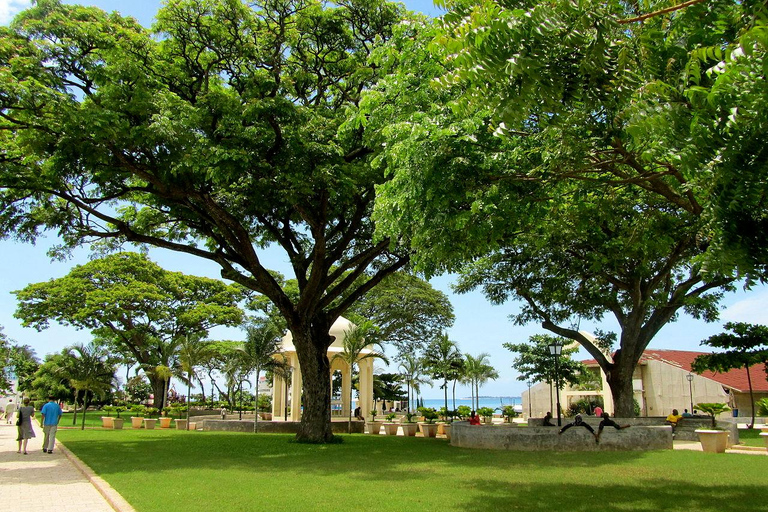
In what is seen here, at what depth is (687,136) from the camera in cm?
534

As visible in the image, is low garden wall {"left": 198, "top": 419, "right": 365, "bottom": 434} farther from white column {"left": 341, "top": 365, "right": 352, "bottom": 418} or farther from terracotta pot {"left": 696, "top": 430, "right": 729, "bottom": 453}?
terracotta pot {"left": 696, "top": 430, "right": 729, "bottom": 453}

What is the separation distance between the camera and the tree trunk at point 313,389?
781 inches

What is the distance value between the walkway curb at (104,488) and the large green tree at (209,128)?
277 inches

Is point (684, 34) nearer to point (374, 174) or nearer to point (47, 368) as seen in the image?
point (374, 174)

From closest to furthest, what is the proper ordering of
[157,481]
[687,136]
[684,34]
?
1. [687,136]
2. [684,34]
3. [157,481]

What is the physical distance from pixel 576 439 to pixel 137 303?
30.6 m

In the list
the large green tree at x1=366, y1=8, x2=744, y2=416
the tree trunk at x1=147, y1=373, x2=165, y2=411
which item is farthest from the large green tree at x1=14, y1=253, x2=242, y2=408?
the large green tree at x1=366, y1=8, x2=744, y2=416

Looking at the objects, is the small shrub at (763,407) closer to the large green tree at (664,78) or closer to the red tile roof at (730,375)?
the red tile roof at (730,375)

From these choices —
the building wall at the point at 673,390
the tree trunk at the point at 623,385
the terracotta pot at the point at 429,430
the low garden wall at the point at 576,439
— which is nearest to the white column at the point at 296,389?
the terracotta pot at the point at 429,430

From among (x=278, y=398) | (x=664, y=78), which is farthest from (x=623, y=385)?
(x=664, y=78)

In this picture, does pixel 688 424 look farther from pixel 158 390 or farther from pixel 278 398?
pixel 158 390

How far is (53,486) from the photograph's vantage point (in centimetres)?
1075

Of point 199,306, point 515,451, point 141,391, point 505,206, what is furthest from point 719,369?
point 141,391

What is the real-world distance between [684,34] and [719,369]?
80.9 ft
